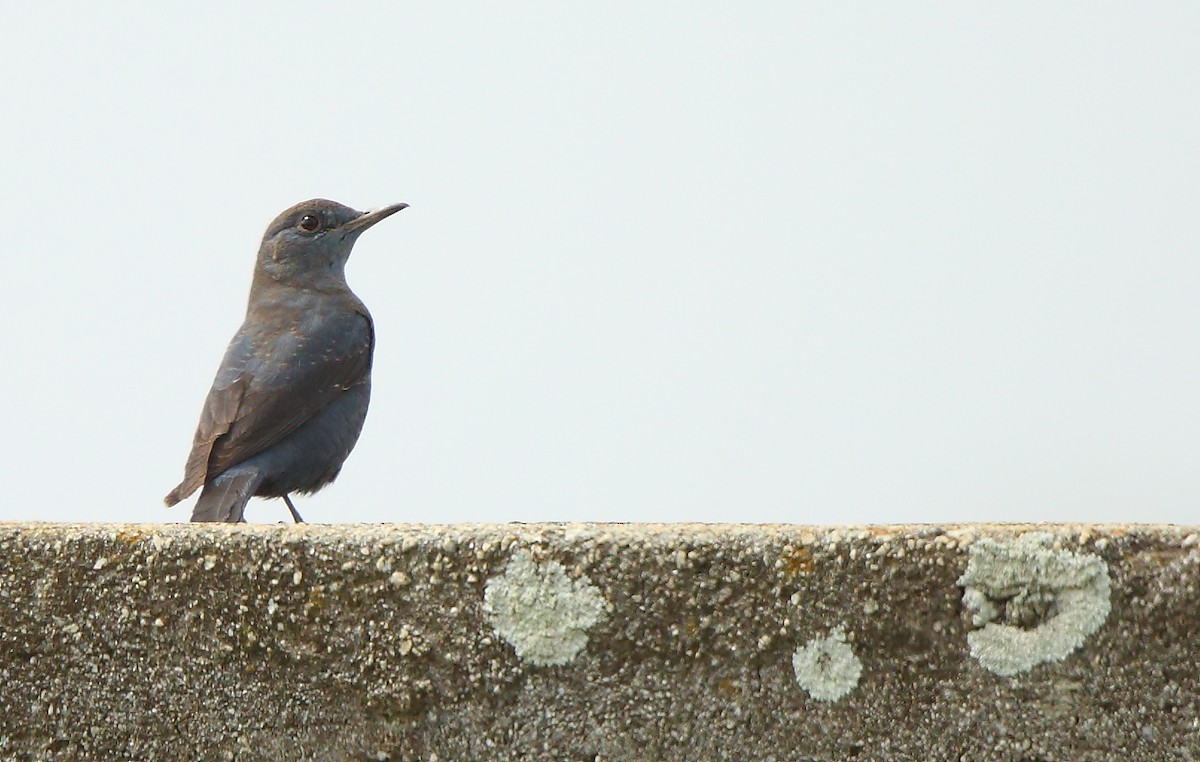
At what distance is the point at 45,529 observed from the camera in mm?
2148

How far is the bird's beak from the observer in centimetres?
696

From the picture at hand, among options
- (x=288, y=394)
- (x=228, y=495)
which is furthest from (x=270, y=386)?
(x=228, y=495)

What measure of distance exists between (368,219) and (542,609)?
5.28 metres

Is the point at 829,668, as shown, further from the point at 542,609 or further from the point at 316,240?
the point at 316,240

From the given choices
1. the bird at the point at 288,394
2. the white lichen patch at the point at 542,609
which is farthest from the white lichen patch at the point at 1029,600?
the bird at the point at 288,394

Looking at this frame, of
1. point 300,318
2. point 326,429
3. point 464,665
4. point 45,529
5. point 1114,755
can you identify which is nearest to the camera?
point 1114,755

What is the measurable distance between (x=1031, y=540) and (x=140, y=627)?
133 centimetres

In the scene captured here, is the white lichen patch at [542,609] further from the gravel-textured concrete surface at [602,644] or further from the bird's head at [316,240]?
the bird's head at [316,240]

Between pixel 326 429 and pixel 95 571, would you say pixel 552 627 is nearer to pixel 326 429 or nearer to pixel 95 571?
pixel 95 571

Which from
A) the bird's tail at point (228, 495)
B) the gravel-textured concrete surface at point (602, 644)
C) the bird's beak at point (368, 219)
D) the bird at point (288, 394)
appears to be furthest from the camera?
the bird's beak at point (368, 219)

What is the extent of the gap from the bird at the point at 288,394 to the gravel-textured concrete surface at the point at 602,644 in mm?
3431

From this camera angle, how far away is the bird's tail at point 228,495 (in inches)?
218

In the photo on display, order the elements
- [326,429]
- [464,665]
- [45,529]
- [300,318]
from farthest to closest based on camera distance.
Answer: [300,318], [326,429], [45,529], [464,665]

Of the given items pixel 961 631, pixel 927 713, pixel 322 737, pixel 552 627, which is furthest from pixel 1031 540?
pixel 322 737
